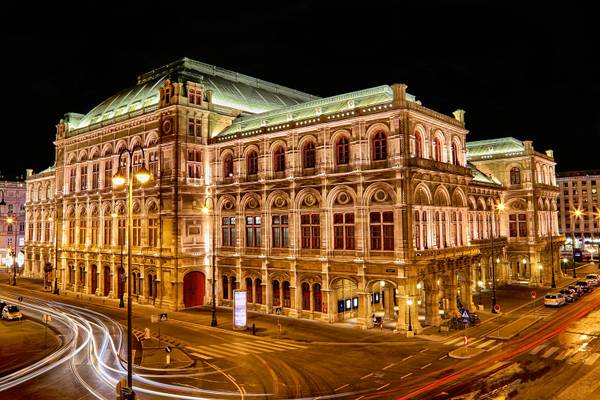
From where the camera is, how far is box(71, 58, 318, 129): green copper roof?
2331 inches

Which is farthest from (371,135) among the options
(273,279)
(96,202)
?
(96,202)

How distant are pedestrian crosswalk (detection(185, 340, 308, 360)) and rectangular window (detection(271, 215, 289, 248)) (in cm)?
1387

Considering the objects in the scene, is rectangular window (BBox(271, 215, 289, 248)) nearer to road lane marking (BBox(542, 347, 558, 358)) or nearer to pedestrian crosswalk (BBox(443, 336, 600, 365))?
pedestrian crosswalk (BBox(443, 336, 600, 365))

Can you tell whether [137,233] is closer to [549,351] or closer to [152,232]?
[152,232]

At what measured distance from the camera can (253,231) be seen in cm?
5016

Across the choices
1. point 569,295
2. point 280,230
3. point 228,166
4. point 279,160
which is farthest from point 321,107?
point 569,295

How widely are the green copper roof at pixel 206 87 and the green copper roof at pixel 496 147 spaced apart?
2999cm

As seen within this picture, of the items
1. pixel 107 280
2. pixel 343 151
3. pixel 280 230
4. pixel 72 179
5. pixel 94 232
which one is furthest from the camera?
pixel 72 179

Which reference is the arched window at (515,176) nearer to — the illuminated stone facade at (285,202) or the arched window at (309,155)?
the illuminated stone facade at (285,202)

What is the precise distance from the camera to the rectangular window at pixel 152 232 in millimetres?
54312

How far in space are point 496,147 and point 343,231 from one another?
133 feet

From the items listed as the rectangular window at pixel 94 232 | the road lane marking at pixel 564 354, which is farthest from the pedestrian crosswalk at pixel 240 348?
the rectangular window at pixel 94 232

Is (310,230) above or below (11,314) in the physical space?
above

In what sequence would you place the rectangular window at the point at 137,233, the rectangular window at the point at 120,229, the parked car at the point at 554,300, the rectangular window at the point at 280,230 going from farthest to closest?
the rectangular window at the point at 120,229, the rectangular window at the point at 137,233, the parked car at the point at 554,300, the rectangular window at the point at 280,230
